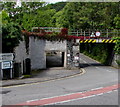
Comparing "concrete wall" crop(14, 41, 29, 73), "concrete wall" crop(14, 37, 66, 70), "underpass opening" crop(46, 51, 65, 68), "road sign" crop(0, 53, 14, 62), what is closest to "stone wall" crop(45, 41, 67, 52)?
"concrete wall" crop(14, 37, 66, 70)

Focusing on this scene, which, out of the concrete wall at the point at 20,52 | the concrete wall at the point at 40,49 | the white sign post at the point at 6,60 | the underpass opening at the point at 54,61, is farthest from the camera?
the underpass opening at the point at 54,61

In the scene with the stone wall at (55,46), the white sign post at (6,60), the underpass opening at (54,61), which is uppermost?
the stone wall at (55,46)

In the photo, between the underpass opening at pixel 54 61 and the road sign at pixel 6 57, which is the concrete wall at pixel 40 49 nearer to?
the underpass opening at pixel 54 61

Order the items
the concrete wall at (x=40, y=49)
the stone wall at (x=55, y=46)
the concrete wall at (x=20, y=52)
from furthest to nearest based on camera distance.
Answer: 1. the stone wall at (x=55, y=46)
2. the concrete wall at (x=40, y=49)
3. the concrete wall at (x=20, y=52)

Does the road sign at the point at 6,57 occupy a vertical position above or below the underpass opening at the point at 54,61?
above

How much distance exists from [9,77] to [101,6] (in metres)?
30.4

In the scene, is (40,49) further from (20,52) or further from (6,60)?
(6,60)

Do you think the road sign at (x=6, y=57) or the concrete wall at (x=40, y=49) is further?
the concrete wall at (x=40, y=49)

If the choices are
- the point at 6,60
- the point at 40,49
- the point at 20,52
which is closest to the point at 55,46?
the point at 40,49

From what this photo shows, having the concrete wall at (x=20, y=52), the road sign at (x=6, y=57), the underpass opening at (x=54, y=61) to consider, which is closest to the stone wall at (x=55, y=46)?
the underpass opening at (x=54, y=61)

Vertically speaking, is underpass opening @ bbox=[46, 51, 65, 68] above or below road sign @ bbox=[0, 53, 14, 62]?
below

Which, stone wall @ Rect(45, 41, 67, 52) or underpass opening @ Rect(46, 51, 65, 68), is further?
underpass opening @ Rect(46, 51, 65, 68)

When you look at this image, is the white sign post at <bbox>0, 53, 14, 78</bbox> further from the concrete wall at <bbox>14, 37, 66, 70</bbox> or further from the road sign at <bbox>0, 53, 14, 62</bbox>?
the concrete wall at <bbox>14, 37, 66, 70</bbox>

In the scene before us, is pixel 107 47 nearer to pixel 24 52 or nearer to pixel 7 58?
pixel 24 52
